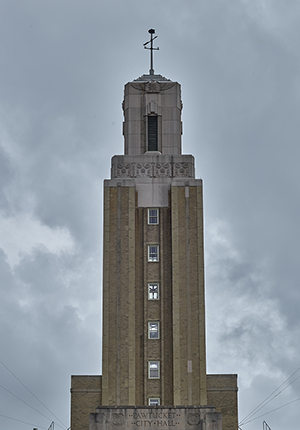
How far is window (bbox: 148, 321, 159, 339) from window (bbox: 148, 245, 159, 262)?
5334 mm

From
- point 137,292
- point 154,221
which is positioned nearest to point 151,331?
point 137,292

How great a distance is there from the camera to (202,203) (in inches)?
2975

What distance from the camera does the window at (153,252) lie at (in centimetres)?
7475

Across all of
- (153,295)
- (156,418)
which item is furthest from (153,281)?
(156,418)

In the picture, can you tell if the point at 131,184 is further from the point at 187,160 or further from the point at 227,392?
the point at 227,392

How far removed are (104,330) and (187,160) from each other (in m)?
16.7

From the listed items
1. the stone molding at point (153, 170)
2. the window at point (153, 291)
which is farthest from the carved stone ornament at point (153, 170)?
the window at point (153, 291)

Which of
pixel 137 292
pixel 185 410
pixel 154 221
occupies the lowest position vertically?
pixel 185 410

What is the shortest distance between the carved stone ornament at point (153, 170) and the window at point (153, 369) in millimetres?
16112

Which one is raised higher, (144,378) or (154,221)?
(154,221)

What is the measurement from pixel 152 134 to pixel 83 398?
24076 mm

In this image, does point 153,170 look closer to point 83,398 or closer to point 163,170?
point 163,170

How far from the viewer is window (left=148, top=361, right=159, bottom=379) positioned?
7175 centimetres

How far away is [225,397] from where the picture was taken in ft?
234
